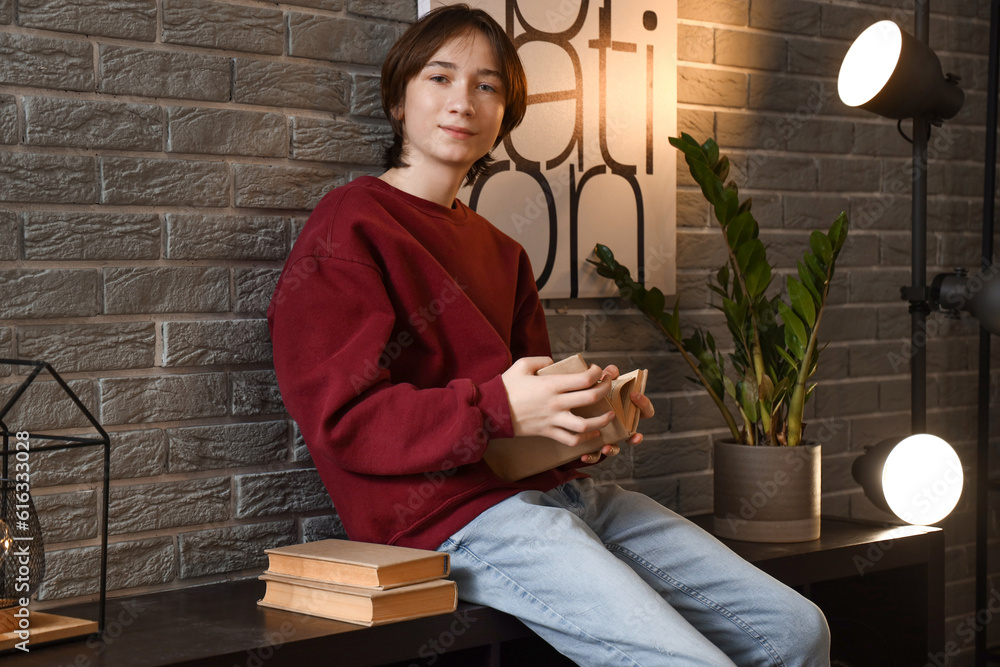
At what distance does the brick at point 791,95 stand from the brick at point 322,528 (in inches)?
51.1

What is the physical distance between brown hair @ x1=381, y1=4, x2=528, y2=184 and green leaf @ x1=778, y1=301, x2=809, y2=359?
0.65 m

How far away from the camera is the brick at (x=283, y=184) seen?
5.24 ft

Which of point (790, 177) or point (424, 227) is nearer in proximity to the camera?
point (424, 227)

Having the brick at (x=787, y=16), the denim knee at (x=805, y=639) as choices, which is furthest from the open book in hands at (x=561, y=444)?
the brick at (x=787, y=16)

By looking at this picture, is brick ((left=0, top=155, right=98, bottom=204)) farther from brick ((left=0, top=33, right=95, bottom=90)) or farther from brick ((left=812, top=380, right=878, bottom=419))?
brick ((left=812, top=380, right=878, bottom=419))

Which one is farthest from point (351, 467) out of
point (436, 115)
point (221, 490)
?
point (436, 115)

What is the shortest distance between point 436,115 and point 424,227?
0.59 ft

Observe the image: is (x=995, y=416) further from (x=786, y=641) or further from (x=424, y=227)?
A: (x=424, y=227)

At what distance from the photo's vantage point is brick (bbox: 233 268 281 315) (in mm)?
1595

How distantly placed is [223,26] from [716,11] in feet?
3.67

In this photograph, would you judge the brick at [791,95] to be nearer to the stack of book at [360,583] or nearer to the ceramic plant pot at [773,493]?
the ceramic plant pot at [773,493]

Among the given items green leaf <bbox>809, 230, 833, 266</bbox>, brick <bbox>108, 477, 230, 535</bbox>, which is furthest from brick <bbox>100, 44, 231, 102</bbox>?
green leaf <bbox>809, 230, 833, 266</bbox>

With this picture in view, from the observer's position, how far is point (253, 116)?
1603mm

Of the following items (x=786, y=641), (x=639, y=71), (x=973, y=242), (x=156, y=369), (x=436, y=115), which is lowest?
(x=786, y=641)
